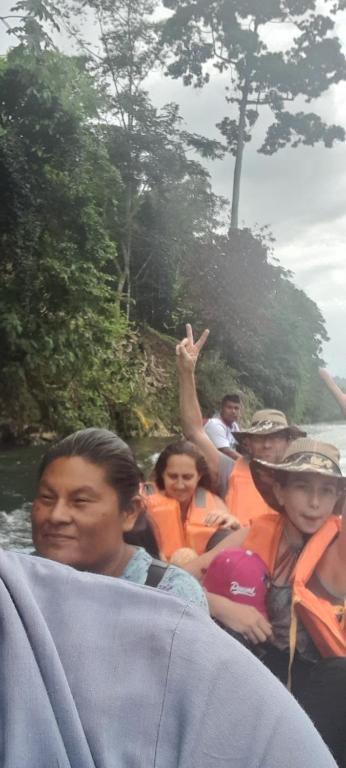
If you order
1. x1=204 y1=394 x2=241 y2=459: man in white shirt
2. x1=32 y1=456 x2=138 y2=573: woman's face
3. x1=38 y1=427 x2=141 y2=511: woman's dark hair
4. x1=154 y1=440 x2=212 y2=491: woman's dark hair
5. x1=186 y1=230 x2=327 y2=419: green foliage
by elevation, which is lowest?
x1=32 y1=456 x2=138 y2=573: woman's face

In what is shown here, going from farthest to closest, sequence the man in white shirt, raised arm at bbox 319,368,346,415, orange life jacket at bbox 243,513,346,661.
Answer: the man in white shirt
raised arm at bbox 319,368,346,415
orange life jacket at bbox 243,513,346,661

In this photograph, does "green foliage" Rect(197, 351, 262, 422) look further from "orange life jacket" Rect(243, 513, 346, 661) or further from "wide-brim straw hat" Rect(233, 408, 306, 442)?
"orange life jacket" Rect(243, 513, 346, 661)

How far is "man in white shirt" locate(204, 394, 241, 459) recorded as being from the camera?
15.8ft

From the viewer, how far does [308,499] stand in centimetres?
203

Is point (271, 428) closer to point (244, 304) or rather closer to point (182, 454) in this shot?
point (182, 454)

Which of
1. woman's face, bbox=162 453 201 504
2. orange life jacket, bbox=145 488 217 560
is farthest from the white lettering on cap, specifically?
woman's face, bbox=162 453 201 504

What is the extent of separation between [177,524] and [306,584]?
1.06m

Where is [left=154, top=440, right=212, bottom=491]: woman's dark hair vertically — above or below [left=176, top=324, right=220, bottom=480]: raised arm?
below

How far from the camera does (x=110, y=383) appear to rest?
1386cm

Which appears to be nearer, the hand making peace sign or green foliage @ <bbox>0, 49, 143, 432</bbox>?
the hand making peace sign

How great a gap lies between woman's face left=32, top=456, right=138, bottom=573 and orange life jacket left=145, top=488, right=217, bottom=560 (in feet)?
3.85

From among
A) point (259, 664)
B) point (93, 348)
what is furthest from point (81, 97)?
point (259, 664)

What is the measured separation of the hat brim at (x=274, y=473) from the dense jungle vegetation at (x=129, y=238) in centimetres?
859

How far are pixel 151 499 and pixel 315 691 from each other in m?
1.33
